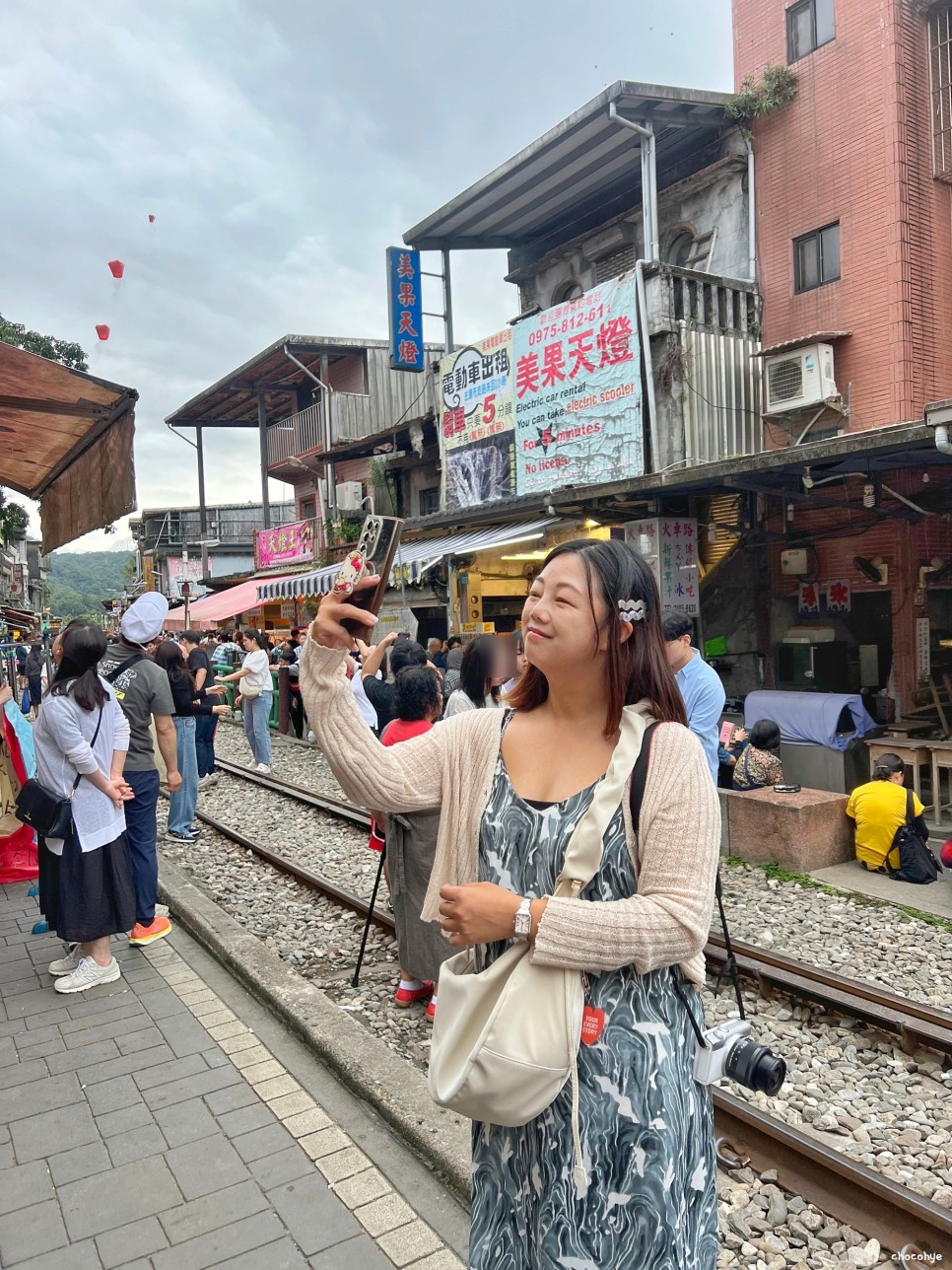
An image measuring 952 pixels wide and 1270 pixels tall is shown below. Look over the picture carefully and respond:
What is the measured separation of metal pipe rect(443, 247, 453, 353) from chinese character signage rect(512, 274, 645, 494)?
112 inches

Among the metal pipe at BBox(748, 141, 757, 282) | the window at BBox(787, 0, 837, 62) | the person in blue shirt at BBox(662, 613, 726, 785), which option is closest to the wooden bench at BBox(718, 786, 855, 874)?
the person in blue shirt at BBox(662, 613, 726, 785)

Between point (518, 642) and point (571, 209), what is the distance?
1309 centimetres

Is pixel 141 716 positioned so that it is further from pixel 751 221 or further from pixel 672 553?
pixel 751 221

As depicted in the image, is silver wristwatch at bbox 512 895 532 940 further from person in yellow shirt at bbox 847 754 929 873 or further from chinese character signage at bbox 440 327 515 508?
chinese character signage at bbox 440 327 515 508

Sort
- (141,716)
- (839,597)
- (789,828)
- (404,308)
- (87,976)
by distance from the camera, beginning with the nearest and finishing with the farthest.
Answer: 1. (87,976)
2. (141,716)
3. (789,828)
4. (839,597)
5. (404,308)

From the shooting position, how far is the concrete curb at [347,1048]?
3.29 metres

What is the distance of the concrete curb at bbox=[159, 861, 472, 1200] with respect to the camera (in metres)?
3.29

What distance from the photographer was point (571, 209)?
1512 centimetres

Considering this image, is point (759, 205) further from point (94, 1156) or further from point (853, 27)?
point (94, 1156)

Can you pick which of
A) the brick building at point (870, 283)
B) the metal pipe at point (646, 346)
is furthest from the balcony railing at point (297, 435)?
the brick building at point (870, 283)

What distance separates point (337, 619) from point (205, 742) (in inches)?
414

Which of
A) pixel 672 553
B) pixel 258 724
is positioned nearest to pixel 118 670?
pixel 258 724

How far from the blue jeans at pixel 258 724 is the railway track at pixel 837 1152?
8.31 metres

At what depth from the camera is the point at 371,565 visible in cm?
187
